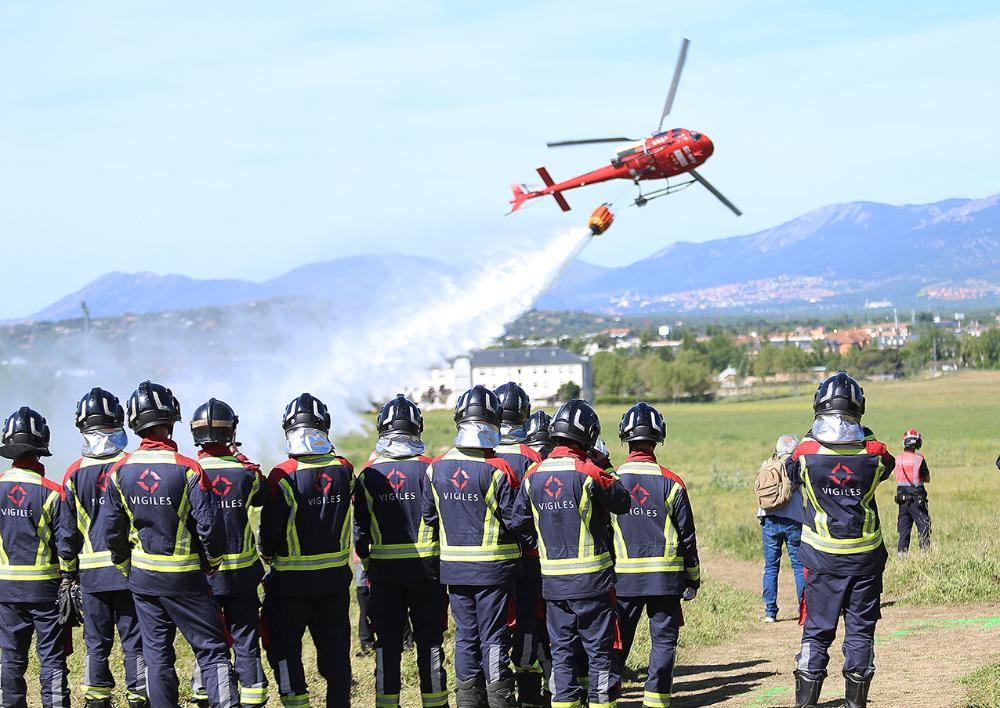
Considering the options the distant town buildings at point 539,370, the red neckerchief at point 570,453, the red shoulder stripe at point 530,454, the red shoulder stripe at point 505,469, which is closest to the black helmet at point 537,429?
the red shoulder stripe at point 530,454

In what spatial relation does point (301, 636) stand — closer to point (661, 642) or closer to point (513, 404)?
point (661, 642)

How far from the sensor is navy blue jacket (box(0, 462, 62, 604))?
999cm

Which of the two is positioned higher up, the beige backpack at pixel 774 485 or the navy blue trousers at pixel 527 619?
the beige backpack at pixel 774 485

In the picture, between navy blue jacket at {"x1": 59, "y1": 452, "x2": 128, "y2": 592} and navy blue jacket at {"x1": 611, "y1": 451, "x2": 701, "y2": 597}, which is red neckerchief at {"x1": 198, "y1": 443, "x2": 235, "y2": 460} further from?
navy blue jacket at {"x1": 611, "y1": 451, "x2": 701, "y2": 597}

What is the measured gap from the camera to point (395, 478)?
10.1 metres

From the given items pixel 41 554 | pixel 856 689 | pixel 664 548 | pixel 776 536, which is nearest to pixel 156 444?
pixel 41 554

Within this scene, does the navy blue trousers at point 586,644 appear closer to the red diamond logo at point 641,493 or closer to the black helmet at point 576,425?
the red diamond logo at point 641,493

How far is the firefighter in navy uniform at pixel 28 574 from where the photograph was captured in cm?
998

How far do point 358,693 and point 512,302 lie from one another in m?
22.4

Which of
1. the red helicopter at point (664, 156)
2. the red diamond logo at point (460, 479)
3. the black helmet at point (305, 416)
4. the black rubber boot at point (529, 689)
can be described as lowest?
the black rubber boot at point (529, 689)

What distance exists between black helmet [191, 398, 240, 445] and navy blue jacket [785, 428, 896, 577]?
4785 millimetres

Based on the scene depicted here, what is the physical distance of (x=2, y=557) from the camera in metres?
10.1

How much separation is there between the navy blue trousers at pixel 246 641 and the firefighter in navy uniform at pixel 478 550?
1555 mm

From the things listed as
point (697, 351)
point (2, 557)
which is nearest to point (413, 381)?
point (2, 557)
